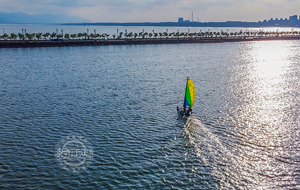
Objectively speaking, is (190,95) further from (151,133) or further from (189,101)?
(151,133)

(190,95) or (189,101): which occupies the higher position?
(190,95)

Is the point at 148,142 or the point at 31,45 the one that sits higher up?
the point at 31,45

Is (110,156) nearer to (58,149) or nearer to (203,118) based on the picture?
Result: (58,149)

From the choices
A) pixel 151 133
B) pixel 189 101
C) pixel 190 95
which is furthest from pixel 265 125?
pixel 151 133

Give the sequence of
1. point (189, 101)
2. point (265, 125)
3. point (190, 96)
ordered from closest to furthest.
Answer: point (265, 125) < point (190, 96) < point (189, 101)

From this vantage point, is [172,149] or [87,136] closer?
[172,149]

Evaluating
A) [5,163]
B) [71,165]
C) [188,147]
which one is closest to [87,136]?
[71,165]

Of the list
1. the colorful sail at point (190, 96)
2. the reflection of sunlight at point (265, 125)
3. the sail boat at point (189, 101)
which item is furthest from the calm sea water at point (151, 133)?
the colorful sail at point (190, 96)

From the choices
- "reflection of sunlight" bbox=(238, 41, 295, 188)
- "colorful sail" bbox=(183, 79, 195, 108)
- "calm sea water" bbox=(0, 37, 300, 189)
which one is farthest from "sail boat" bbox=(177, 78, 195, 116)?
"reflection of sunlight" bbox=(238, 41, 295, 188)

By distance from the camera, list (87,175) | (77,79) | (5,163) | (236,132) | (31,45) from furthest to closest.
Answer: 1. (31,45)
2. (77,79)
3. (236,132)
4. (5,163)
5. (87,175)

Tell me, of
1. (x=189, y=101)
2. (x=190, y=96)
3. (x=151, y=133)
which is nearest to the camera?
(x=151, y=133)
